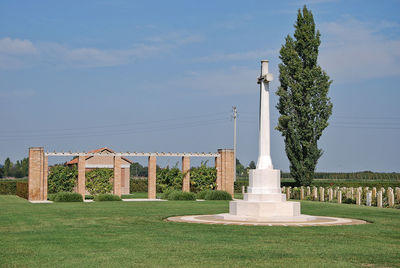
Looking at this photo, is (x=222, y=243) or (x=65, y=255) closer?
(x=65, y=255)

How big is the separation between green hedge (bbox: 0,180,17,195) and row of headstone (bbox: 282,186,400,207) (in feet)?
74.4

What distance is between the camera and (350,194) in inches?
1302

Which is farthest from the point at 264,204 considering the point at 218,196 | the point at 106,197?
the point at 106,197

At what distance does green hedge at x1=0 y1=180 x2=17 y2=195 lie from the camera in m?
47.7

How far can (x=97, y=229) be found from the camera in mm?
14750

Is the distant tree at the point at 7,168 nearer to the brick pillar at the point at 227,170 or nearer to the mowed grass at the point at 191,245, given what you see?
the brick pillar at the point at 227,170

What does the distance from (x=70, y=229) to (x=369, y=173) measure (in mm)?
61631

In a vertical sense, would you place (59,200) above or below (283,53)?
below

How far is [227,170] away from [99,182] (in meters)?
8.81

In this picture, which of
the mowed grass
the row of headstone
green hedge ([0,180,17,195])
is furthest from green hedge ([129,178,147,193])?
the mowed grass

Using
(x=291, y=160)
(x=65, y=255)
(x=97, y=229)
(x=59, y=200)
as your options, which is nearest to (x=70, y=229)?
(x=97, y=229)

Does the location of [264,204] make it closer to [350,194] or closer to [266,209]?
[266,209]

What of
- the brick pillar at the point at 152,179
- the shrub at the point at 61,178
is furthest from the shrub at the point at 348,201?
the shrub at the point at 61,178

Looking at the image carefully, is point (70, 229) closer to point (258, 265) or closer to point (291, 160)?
point (258, 265)
